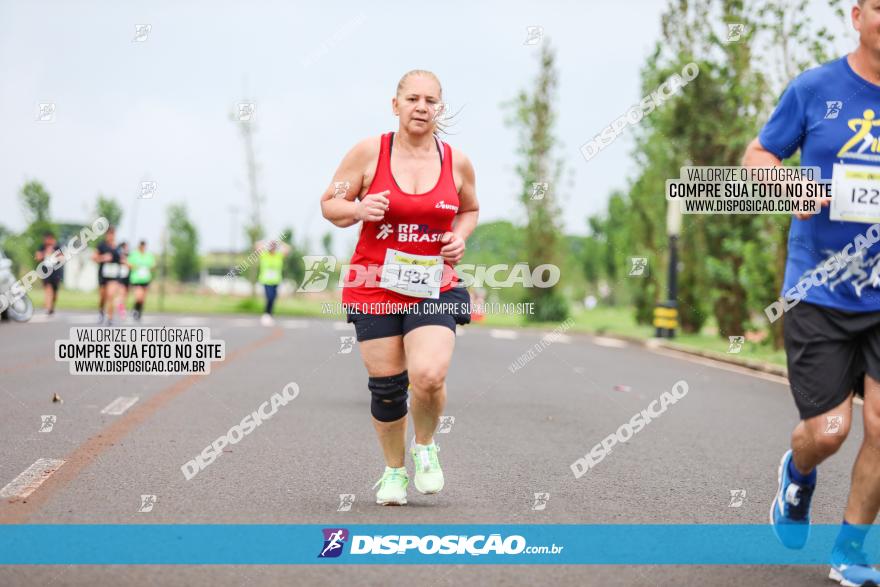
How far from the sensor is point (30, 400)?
859 cm

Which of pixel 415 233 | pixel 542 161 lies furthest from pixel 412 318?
pixel 542 161

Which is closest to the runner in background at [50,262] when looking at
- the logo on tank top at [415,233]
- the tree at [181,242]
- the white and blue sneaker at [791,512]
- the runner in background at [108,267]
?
the runner in background at [108,267]

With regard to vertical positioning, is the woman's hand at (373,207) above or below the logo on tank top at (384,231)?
above

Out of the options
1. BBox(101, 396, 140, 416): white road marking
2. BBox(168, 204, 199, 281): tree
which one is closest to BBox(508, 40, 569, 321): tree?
BBox(101, 396, 140, 416): white road marking

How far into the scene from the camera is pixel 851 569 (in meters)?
3.69

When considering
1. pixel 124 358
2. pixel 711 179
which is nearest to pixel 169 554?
pixel 124 358

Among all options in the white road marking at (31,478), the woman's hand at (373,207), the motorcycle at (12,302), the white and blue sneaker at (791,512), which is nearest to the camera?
the white and blue sneaker at (791,512)

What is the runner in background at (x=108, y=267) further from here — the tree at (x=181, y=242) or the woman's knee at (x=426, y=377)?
the tree at (x=181, y=242)

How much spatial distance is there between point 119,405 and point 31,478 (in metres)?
3.21

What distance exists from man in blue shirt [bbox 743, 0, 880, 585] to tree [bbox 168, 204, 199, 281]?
97.9m

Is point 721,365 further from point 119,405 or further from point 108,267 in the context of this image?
point 108,267

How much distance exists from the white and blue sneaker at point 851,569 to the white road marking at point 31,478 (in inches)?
135

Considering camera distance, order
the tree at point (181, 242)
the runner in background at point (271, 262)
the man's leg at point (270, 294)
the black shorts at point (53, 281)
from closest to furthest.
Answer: the runner in background at point (271, 262)
the man's leg at point (270, 294)
the black shorts at point (53, 281)
the tree at point (181, 242)

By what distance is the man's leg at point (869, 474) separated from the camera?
383cm
